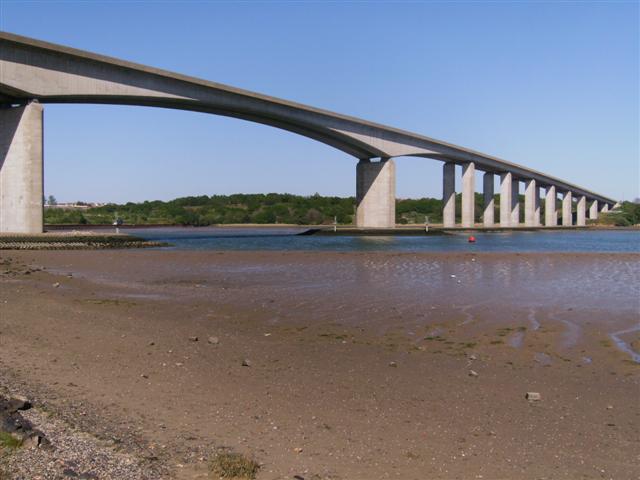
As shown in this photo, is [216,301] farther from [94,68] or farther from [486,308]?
[94,68]

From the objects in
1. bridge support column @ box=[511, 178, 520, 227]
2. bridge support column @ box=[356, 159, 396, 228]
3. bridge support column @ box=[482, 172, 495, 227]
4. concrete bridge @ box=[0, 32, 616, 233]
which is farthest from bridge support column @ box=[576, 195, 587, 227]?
bridge support column @ box=[356, 159, 396, 228]

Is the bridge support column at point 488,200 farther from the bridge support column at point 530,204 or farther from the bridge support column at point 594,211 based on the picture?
the bridge support column at point 594,211

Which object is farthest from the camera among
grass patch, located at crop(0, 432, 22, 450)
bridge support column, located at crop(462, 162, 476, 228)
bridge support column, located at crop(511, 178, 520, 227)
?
bridge support column, located at crop(511, 178, 520, 227)

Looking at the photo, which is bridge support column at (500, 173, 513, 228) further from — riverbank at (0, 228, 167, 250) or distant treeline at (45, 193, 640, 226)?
riverbank at (0, 228, 167, 250)

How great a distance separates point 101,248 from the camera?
31.6m

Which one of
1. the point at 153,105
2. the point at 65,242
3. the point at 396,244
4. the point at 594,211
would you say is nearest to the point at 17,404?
the point at 65,242

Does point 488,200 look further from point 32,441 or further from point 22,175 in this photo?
point 32,441

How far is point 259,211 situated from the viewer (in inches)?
5595

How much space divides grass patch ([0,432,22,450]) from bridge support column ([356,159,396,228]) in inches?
2314

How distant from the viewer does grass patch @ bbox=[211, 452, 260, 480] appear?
384 cm

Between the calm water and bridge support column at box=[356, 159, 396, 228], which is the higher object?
bridge support column at box=[356, 159, 396, 228]

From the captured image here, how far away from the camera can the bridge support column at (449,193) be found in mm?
76312

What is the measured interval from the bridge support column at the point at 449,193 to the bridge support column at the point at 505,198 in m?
13.8

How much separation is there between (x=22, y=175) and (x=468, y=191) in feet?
190
